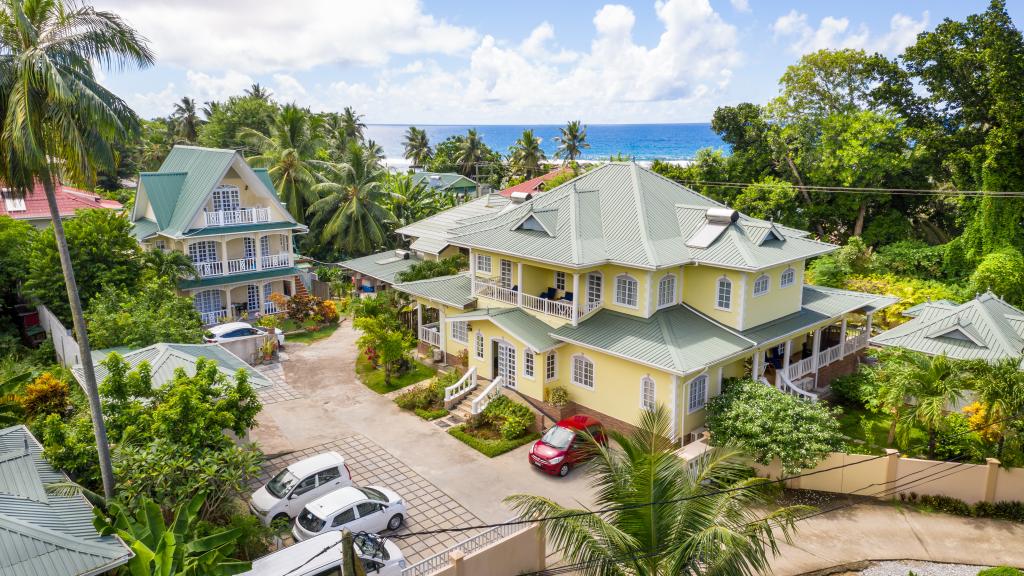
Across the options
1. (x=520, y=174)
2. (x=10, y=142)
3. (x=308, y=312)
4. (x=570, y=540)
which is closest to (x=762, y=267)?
(x=570, y=540)

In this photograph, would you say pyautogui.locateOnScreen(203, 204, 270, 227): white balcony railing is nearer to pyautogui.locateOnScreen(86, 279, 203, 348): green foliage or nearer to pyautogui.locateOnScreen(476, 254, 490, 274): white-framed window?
pyautogui.locateOnScreen(86, 279, 203, 348): green foliage

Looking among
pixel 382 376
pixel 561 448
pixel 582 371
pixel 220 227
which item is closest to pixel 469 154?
pixel 220 227

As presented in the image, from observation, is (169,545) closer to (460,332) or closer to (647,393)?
(647,393)

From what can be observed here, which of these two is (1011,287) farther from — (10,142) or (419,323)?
(10,142)

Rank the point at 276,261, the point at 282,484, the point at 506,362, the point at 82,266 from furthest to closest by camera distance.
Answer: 1. the point at 276,261
2. the point at 82,266
3. the point at 506,362
4. the point at 282,484

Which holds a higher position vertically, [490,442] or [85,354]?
[85,354]

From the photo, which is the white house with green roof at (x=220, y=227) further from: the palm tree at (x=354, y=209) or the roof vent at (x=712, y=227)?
the roof vent at (x=712, y=227)

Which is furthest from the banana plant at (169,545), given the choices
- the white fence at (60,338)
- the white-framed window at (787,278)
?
the white-framed window at (787,278)
